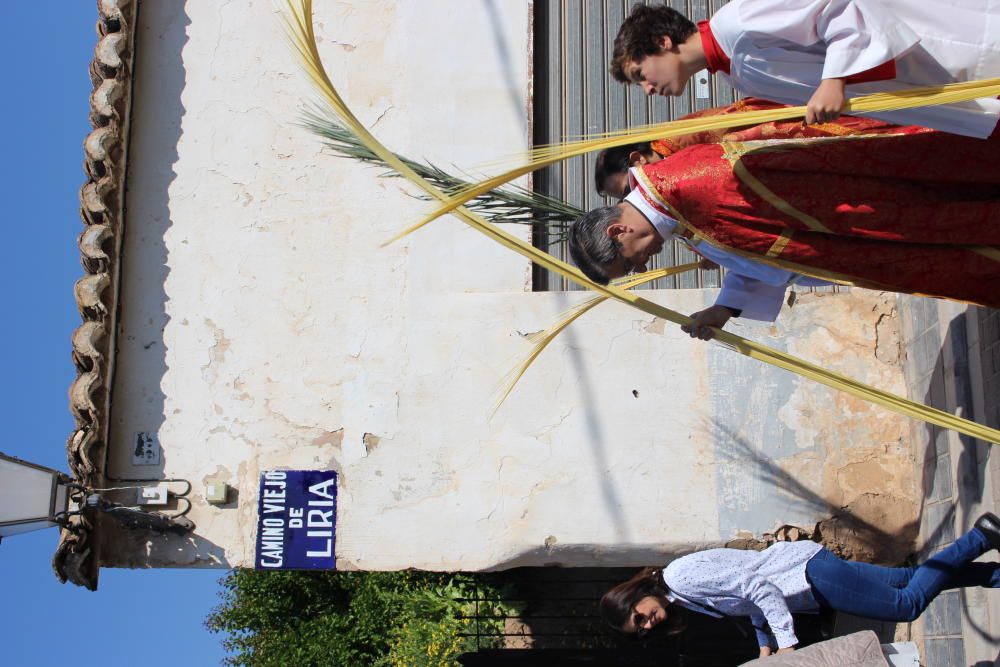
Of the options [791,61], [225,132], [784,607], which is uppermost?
[225,132]

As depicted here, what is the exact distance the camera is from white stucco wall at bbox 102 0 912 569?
501 centimetres

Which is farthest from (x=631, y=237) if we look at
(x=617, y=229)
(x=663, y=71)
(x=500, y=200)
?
(x=500, y=200)

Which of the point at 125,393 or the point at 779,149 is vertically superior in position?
the point at 779,149

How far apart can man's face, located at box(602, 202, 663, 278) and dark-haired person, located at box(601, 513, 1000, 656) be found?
1510mm

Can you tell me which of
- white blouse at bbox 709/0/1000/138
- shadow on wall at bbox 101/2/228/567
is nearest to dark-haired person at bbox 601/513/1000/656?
white blouse at bbox 709/0/1000/138

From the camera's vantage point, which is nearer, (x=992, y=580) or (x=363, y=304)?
(x=992, y=580)

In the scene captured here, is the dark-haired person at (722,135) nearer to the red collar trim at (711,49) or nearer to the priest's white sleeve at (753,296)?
the red collar trim at (711,49)

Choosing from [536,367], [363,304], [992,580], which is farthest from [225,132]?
[992,580]

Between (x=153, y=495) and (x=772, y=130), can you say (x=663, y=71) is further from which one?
(x=153, y=495)

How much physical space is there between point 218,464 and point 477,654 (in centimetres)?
222

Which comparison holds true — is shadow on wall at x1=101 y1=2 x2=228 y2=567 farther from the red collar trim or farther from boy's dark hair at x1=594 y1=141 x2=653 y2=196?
the red collar trim

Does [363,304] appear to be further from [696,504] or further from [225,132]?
[696,504]

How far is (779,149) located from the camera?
312 centimetres

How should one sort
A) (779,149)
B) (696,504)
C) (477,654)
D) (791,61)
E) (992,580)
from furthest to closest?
(477,654)
(696,504)
(992,580)
(779,149)
(791,61)
